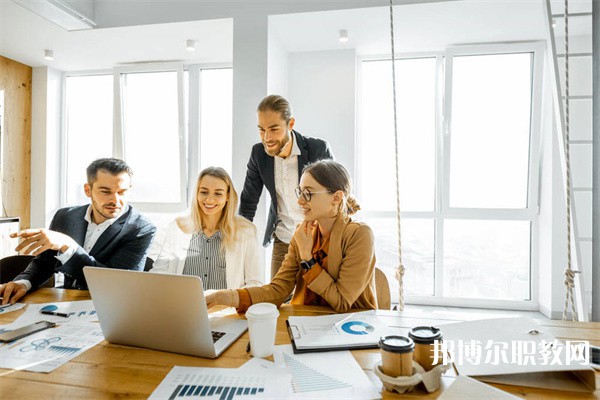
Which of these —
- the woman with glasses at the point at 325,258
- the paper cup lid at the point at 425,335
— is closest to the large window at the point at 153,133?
the woman with glasses at the point at 325,258

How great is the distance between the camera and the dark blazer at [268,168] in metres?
2.25

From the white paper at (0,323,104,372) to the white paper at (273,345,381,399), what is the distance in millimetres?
516

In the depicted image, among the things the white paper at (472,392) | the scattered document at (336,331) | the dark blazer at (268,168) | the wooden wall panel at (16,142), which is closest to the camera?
the white paper at (472,392)

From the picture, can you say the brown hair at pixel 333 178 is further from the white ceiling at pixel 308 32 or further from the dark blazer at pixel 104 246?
the white ceiling at pixel 308 32

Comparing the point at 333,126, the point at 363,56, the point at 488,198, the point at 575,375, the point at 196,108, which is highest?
the point at 363,56

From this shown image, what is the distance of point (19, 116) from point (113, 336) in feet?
13.5

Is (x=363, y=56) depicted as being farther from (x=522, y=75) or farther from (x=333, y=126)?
(x=522, y=75)

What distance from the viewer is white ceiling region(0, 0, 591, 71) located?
2.91m

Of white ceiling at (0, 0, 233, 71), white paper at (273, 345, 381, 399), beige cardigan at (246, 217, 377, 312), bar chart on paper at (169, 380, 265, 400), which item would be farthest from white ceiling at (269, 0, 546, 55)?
bar chart on paper at (169, 380, 265, 400)

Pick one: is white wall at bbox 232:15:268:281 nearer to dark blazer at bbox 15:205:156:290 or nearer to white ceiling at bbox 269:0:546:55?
white ceiling at bbox 269:0:546:55

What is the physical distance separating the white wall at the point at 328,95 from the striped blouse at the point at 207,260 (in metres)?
1.89

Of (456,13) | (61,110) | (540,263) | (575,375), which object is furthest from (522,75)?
(61,110)

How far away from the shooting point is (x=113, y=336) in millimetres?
1051

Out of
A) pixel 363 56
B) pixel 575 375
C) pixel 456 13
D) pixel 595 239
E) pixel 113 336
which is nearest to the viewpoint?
pixel 575 375
